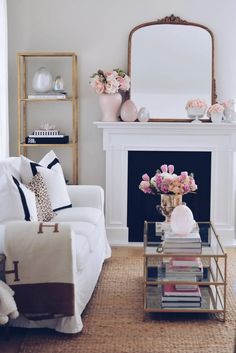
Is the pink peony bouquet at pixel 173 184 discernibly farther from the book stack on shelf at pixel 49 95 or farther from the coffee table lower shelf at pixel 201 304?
the book stack on shelf at pixel 49 95

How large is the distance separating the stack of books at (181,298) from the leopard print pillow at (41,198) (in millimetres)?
1093

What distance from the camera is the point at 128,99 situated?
5.97 m

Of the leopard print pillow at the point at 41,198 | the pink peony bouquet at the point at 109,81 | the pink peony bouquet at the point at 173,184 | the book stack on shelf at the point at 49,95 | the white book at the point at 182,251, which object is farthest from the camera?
the book stack on shelf at the point at 49,95

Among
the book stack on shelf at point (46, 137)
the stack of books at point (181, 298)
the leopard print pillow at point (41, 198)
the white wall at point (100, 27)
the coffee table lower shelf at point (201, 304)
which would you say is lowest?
the coffee table lower shelf at point (201, 304)

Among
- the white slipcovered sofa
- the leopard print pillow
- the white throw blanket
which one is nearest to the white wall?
the white slipcovered sofa

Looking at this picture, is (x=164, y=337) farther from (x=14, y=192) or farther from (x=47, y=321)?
(x=14, y=192)

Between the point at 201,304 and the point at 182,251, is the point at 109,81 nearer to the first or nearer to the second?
the point at 182,251

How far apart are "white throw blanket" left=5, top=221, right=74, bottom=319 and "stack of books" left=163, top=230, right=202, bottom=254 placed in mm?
662

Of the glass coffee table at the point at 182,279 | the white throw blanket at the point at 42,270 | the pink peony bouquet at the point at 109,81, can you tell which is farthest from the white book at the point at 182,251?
the pink peony bouquet at the point at 109,81

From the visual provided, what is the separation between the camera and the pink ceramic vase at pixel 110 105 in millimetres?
5758

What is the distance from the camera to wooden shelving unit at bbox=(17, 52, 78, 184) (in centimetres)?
580

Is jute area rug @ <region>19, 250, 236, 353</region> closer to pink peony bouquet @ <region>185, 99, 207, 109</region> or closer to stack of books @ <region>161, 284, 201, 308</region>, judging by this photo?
stack of books @ <region>161, 284, 201, 308</region>

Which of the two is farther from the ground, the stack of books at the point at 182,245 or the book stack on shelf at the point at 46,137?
the book stack on shelf at the point at 46,137

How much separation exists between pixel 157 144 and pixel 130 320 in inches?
95.1
